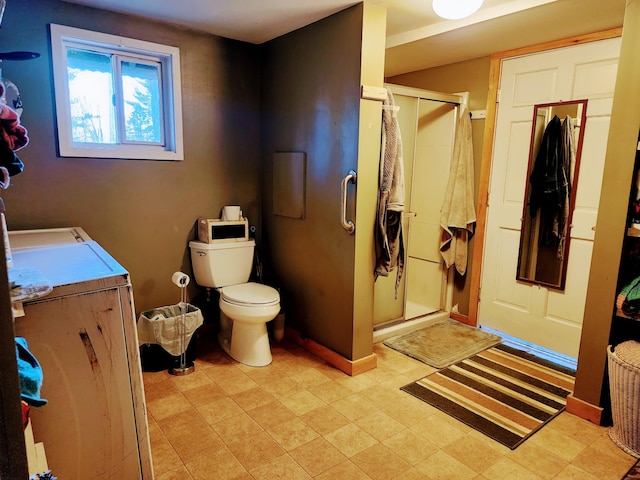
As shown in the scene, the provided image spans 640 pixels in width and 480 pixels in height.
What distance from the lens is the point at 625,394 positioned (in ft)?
6.16

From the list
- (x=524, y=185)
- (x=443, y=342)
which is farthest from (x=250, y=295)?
(x=524, y=185)

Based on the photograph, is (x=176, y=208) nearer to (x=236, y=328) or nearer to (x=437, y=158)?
(x=236, y=328)

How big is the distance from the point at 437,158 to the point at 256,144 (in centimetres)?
158

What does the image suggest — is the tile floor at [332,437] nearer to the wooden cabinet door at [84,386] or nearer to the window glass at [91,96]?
the wooden cabinet door at [84,386]

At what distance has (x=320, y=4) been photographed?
2.31 meters

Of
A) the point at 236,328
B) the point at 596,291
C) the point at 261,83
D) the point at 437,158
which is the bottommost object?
the point at 236,328

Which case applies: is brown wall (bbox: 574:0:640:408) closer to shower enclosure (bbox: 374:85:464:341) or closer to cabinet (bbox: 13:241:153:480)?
shower enclosure (bbox: 374:85:464:341)

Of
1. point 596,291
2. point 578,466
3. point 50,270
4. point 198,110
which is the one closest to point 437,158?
point 596,291

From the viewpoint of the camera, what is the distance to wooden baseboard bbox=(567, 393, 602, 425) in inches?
83.4

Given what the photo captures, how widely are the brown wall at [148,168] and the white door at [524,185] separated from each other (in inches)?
76.6

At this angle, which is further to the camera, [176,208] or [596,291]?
[176,208]

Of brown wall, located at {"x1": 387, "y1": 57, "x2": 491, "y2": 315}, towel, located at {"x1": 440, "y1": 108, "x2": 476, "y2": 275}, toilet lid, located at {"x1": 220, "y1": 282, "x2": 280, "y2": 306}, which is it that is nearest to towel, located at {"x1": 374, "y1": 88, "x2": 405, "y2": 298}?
toilet lid, located at {"x1": 220, "y1": 282, "x2": 280, "y2": 306}

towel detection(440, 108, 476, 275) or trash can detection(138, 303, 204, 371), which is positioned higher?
towel detection(440, 108, 476, 275)

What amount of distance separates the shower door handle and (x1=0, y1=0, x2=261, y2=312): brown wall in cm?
106
